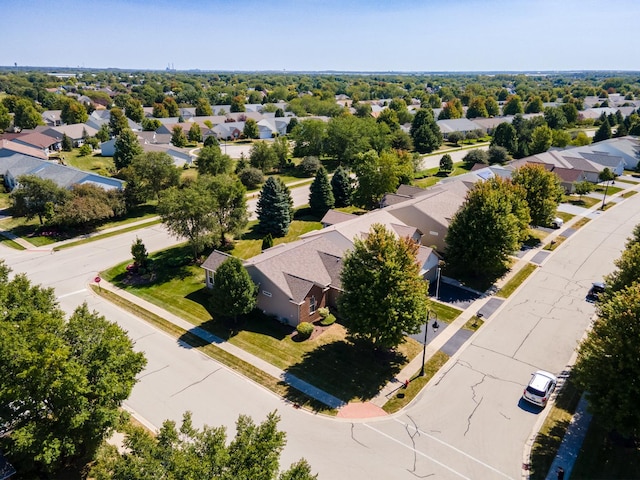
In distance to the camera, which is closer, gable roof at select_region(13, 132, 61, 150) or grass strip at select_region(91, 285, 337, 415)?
grass strip at select_region(91, 285, 337, 415)

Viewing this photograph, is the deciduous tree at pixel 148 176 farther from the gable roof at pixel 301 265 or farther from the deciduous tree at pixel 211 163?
the gable roof at pixel 301 265

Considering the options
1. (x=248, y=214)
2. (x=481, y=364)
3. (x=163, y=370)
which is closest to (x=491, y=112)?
(x=248, y=214)

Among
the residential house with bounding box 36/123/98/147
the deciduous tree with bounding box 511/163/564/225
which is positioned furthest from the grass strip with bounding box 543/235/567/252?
the residential house with bounding box 36/123/98/147

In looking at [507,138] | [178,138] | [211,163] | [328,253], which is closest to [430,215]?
[328,253]

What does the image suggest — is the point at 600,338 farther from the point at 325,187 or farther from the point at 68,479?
the point at 325,187

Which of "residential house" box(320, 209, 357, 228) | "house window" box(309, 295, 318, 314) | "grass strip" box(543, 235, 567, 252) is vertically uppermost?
"residential house" box(320, 209, 357, 228)

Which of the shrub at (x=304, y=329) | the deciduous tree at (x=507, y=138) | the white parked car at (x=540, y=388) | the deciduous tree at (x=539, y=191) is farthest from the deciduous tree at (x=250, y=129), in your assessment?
the white parked car at (x=540, y=388)

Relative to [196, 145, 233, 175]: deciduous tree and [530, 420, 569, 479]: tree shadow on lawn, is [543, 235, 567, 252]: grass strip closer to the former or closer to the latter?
[530, 420, 569, 479]: tree shadow on lawn

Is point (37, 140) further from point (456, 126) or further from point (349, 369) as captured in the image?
point (456, 126)
